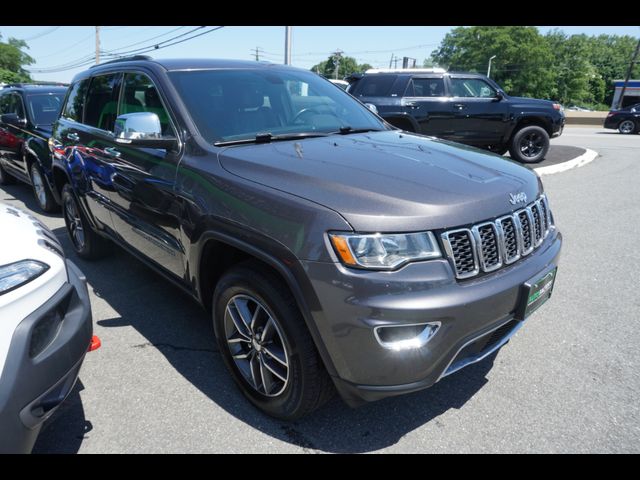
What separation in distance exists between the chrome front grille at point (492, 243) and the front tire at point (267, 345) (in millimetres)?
761

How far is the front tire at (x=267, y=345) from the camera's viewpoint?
213 cm

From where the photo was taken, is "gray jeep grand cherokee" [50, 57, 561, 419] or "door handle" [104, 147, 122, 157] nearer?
"gray jeep grand cherokee" [50, 57, 561, 419]

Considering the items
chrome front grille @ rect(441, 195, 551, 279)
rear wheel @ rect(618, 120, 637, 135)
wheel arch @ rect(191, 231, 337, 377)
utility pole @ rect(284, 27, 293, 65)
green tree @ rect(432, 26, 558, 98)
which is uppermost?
green tree @ rect(432, 26, 558, 98)

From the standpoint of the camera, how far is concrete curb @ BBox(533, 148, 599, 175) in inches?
372

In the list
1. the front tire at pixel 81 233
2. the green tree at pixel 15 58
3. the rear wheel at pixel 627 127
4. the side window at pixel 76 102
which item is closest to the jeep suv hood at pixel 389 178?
the side window at pixel 76 102

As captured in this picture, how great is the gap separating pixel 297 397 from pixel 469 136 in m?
9.05

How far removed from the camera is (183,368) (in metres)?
2.96

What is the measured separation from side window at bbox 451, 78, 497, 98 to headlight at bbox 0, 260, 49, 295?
31.4ft

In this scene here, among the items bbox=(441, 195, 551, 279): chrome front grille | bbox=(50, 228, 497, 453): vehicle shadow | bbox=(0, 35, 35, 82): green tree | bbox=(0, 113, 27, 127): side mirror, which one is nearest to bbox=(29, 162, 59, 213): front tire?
bbox=(0, 113, 27, 127): side mirror

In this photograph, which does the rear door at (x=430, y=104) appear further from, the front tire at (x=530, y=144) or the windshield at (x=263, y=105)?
the windshield at (x=263, y=105)

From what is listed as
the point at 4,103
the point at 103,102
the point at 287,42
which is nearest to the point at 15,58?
the point at 287,42

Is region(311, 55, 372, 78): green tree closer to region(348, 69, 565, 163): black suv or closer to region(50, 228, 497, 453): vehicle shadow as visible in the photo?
region(348, 69, 565, 163): black suv

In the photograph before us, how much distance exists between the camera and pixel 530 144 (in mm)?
10141
